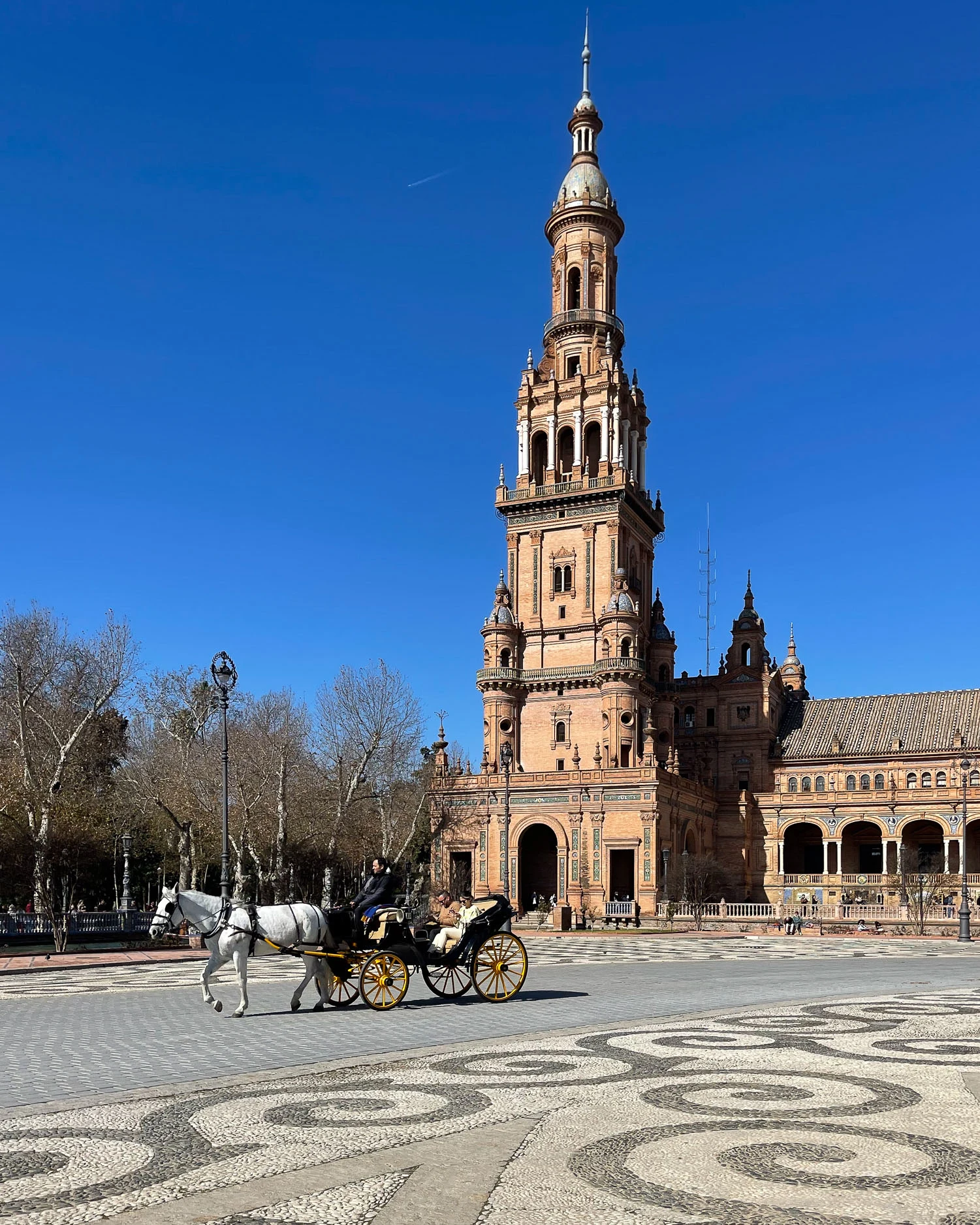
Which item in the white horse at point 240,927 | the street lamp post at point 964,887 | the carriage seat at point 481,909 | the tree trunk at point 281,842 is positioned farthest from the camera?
the tree trunk at point 281,842

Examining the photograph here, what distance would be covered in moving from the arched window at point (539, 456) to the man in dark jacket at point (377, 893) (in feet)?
216

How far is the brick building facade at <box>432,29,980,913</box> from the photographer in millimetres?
71688

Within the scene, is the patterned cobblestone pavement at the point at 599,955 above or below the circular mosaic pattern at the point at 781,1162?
below

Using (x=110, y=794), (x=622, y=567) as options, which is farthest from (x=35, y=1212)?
(x=622, y=567)

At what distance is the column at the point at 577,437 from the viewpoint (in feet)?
262

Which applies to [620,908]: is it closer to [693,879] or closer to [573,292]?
[693,879]

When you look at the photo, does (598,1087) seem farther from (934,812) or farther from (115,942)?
(934,812)

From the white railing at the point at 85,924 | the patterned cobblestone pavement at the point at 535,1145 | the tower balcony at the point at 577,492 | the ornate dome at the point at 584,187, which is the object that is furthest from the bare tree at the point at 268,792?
the ornate dome at the point at 584,187

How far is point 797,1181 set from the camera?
726 cm

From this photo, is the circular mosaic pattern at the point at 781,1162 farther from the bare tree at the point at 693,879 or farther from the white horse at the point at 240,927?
the bare tree at the point at 693,879

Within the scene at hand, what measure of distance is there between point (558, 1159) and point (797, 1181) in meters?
1.64

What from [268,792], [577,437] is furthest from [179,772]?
[577,437]

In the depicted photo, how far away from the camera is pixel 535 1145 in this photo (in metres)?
8.32

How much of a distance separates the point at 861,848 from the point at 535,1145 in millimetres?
80951
